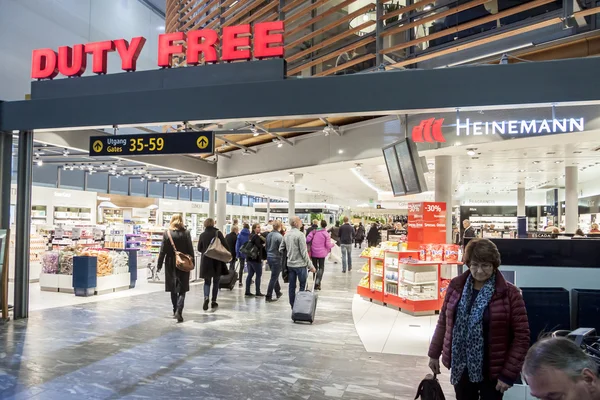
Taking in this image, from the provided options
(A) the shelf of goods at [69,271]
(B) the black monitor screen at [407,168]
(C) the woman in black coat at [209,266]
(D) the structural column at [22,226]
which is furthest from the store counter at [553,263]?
(A) the shelf of goods at [69,271]

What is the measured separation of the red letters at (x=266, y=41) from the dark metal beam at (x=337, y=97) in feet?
1.67

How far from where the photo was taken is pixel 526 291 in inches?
147

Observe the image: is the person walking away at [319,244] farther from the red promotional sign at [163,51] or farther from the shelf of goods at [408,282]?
the red promotional sign at [163,51]

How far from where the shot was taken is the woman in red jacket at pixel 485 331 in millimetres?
2551

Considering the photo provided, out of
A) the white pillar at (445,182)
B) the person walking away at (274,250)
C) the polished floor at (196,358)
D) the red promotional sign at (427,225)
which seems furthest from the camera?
the white pillar at (445,182)

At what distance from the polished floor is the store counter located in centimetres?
132

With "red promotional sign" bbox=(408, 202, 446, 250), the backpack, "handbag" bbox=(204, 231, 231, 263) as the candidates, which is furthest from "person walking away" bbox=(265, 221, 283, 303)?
the backpack

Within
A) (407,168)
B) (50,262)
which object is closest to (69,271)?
(50,262)

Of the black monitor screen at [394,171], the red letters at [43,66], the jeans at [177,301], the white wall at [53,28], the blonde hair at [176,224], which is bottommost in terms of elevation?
the jeans at [177,301]

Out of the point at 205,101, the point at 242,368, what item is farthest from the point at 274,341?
the point at 205,101

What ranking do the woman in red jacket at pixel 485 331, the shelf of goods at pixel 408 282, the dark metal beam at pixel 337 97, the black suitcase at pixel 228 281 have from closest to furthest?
the woman in red jacket at pixel 485 331
the dark metal beam at pixel 337 97
the shelf of goods at pixel 408 282
the black suitcase at pixel 228 281

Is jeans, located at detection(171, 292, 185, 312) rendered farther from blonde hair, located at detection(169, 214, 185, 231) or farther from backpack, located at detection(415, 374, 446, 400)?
backpack, located at detection(415, 374, 446, 400)

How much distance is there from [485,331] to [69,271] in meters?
9.71

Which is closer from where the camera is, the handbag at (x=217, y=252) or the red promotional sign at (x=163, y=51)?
the red promotional sign at (x=163, y=51)
